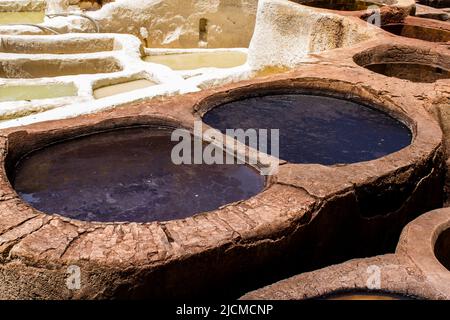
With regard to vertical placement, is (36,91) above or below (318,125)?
below

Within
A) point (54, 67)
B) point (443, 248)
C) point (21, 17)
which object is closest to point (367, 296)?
point (443, 248)

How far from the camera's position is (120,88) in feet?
26.8

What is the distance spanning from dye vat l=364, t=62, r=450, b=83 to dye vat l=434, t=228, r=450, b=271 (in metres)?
3.30

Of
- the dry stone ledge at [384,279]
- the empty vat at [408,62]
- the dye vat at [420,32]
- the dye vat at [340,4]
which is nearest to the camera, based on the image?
the dry stone ledge at [384,279]

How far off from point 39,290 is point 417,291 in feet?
6.35

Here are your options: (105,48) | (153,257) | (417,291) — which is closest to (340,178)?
(417,291)

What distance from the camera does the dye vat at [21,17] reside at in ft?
41.9

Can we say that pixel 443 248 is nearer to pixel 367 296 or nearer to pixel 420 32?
pixel 367 296

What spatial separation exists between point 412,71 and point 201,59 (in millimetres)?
5352

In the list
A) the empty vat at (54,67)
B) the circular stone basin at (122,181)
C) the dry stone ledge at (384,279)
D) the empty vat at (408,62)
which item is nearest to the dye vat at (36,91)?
the empty vat at (54,67)

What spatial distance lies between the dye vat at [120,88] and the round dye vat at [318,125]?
3.71m

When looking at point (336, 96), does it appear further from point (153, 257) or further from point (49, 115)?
point (49, 115)

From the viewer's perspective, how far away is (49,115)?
6266 millimetres

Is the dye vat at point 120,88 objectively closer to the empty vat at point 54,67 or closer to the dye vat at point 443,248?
the empty vat at point 54,67
